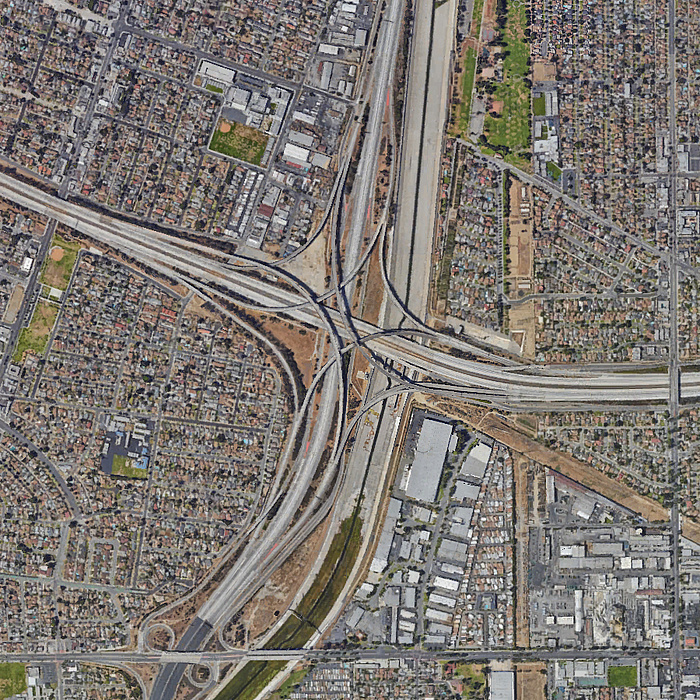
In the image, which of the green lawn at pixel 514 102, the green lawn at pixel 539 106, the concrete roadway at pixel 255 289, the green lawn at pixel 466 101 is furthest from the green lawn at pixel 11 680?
the green lawn at pixel 539 106

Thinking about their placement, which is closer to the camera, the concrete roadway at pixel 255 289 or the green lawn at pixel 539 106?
the concrete roadway at pixel 255 289

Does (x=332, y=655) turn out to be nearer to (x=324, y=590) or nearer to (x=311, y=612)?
(x=311, y=612)

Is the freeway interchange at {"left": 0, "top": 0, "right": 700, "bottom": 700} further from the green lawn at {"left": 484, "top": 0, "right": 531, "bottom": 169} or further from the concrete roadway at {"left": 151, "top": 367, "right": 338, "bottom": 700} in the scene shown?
the green lawn at {"left": 484, "top": 0, "right": 531, "bottom": 169}

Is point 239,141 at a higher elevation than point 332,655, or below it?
higher


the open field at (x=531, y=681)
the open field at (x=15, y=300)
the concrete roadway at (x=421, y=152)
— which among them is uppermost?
the concrete roadway at (x=421, y=152)

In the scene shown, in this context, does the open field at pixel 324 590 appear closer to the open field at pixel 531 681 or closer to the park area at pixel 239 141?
the open field at pixel 531 681

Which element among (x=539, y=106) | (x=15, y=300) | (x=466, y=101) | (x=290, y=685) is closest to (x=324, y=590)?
(x=290, y=685)
